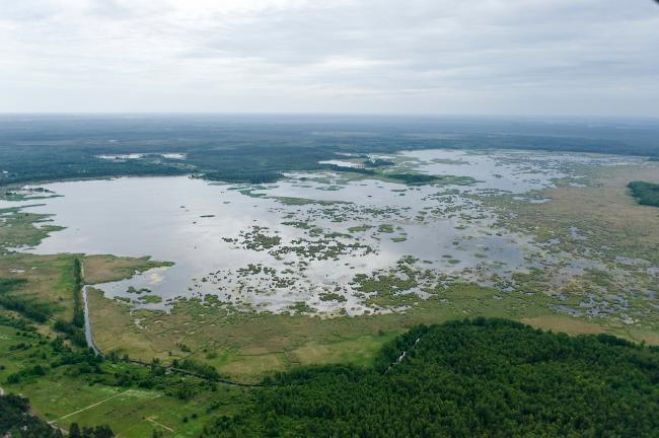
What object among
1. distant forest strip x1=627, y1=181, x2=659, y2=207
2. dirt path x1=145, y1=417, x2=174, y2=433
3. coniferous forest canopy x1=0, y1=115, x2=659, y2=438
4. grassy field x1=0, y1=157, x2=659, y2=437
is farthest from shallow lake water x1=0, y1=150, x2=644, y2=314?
distant forest strip x1=627, y1=181, x2=659, y2=207

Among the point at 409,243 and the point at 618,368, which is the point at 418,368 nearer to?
the point at 618,368

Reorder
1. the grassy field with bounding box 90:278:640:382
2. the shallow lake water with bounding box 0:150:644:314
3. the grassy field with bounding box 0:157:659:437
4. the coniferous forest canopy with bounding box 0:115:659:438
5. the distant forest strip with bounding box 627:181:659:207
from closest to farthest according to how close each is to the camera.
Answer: the coniferous forest canopy with bounding box 0:115:659:438 < the grassy field with bounding box 0:157:659:437 < the grassy field with bounding box 90:278:640:382 < the shallow lake water with bounding box 0:150:644:314 < the distant forest strip with bounding box 627:181:659:207

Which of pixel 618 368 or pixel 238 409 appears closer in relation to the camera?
pixel 238 409

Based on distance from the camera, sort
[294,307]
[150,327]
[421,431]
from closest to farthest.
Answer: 1. [421,431]
2. [150,327]
3. [294,307]

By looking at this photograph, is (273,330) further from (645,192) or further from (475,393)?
(645,192)

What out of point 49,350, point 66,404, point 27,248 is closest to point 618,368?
point 66,404

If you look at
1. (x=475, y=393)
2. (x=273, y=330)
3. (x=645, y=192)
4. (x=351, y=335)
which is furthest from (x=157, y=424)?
(x=645, y=192)

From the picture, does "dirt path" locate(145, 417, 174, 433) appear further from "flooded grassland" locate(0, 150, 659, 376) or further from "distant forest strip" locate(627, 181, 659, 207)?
"distant forest strip" locate(627, 181, 659, 207)
